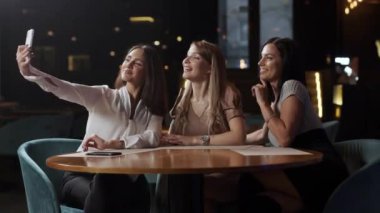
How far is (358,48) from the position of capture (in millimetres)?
4340

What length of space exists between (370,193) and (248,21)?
1926 mm

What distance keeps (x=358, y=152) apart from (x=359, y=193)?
A: 0.51 meters

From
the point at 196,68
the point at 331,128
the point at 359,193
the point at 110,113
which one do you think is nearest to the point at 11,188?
the point at 110,113

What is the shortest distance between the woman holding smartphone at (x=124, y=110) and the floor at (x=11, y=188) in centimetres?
128

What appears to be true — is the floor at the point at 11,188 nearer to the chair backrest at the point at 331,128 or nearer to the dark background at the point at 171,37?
the dark background at the point at 171,37

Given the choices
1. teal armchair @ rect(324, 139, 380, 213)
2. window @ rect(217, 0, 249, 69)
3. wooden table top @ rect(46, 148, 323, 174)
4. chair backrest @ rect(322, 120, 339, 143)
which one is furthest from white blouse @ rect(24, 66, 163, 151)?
chair backrest @ rect(322, 120, 339, 143)

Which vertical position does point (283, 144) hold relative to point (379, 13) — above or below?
below

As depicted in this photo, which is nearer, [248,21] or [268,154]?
[268,154]

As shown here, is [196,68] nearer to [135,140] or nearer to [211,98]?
[211,98]

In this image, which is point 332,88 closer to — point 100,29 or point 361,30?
point 361,30

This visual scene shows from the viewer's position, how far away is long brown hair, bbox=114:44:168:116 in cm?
318

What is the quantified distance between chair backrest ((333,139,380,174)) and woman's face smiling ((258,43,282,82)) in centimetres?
51

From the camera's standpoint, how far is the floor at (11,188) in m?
4.27

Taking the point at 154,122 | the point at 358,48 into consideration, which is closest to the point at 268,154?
the point at 154,122
